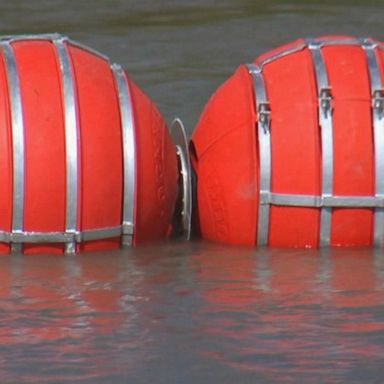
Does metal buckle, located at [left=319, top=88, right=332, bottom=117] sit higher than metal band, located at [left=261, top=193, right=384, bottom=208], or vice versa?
metal buckle, located at [left=319, top=88, right=332, bottom=117]

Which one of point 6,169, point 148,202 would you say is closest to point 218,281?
point 148,202

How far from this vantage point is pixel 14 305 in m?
5.93

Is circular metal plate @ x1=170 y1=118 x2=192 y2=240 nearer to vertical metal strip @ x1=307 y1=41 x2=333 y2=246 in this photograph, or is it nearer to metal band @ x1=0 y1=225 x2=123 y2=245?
metal band @ x1=0 y1=225 x2=123 y2=245

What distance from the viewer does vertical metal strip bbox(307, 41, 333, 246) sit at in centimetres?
645

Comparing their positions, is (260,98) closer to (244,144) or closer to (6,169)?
(244,144)

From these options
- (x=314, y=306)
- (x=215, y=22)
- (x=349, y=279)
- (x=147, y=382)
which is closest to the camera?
(x=147, y=382)

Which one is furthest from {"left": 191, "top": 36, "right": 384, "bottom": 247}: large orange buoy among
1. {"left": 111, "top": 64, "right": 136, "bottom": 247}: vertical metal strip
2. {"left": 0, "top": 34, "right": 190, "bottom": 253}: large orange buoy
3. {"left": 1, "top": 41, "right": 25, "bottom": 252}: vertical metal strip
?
{"left": 1, "top": 41, "right": 25, "bottom": 252}: vertical metal strip

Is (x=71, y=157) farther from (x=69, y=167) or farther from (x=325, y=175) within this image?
(x=325, y=175)

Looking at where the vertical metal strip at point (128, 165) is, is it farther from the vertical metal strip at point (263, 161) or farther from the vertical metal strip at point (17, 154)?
the vertical metal strip at point (263, 161)

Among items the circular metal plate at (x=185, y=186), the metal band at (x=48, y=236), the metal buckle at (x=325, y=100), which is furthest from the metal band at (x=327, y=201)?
the metal band at (x=48, y=236)

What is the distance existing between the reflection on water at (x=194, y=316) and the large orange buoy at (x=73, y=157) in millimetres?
156

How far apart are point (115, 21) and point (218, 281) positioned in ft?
17.7

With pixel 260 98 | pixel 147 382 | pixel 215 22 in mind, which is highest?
pixel 215 22

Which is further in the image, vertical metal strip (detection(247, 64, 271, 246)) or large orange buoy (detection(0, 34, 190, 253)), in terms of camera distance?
vertical metal strip (detection(247, 64, 271, 246))
